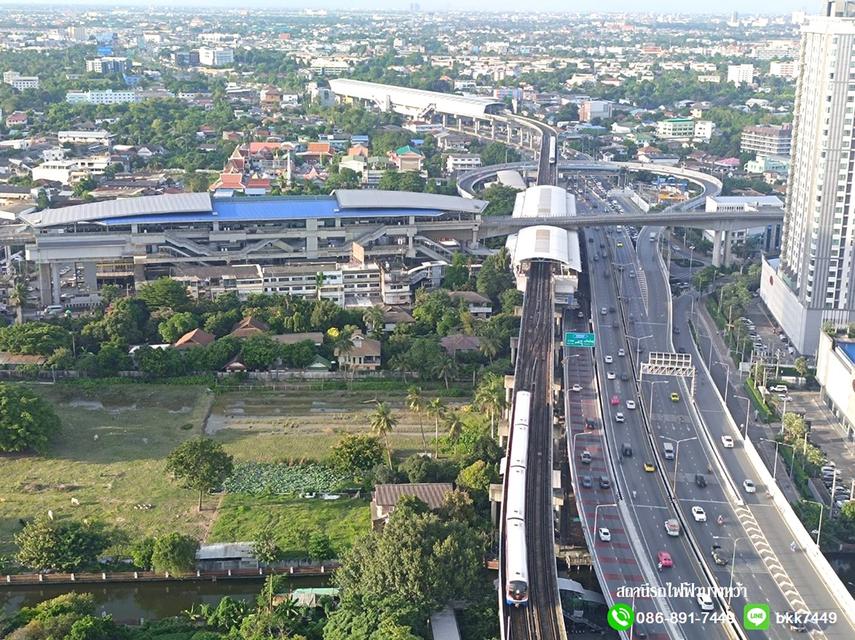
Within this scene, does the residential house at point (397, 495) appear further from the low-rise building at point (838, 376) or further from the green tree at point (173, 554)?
the low-rise building at point (838, 376)

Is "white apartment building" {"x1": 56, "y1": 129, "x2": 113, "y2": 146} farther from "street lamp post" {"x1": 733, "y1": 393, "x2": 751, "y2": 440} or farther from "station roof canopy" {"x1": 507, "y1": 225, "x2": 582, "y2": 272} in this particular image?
"street lamp post" {"x1": 733, "y1": 393, "x2": 751, "y2": 440}

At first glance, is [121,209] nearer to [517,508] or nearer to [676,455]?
[676,455]

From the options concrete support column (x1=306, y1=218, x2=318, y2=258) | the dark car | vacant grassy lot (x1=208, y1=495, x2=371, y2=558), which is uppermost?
concrete support column (x1=306, y1=218, x2=318, y2=258)

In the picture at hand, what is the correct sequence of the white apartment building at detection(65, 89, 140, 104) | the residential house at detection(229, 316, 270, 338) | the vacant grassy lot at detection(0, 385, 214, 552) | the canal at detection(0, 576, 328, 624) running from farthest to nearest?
the white apartment building at detection(65, 89, 140, 104) → the residential house at detection(229, 316, 270, 338) → the vacant grassy lot at detection(0, 385, 214, 552) → the canal at detection(0, 576, 328, 624)

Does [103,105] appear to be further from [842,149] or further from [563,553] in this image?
[563,553]

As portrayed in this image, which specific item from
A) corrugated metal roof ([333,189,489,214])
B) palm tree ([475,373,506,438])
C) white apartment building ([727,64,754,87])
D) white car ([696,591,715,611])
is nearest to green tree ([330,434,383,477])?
palm tree ([475,373,506,438])

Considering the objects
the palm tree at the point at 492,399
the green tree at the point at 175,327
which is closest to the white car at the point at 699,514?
the palm tree at the point at 492,399
